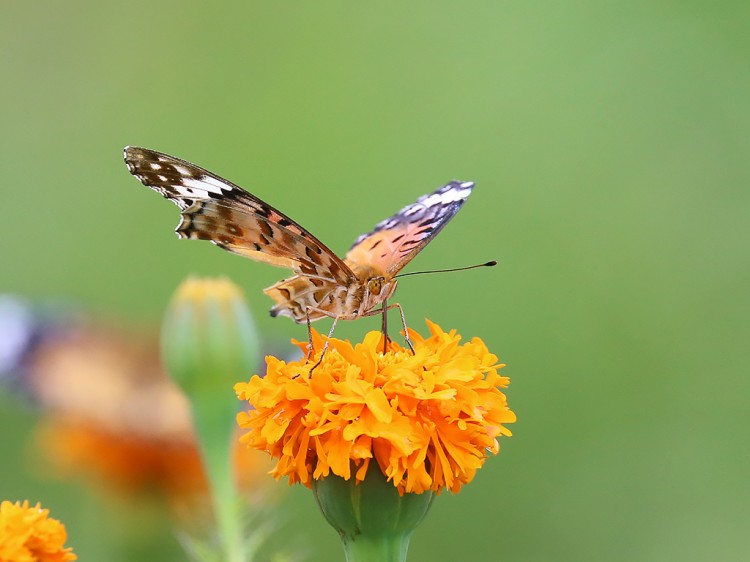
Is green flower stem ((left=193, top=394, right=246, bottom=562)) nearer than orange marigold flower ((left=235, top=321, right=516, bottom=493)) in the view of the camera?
No

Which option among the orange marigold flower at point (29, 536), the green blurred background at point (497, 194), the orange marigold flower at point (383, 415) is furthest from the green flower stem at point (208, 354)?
the green blurred background at point (497, 194)

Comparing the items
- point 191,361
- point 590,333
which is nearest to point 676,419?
point 590,333

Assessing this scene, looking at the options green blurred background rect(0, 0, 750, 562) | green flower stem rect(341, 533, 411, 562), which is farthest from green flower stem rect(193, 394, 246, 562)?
green blurred background rect(0, 0, 750, 562)

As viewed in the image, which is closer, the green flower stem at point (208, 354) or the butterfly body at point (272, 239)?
the butterfly body at point (272, 239)

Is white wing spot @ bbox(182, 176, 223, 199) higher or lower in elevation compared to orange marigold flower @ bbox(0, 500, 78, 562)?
higher

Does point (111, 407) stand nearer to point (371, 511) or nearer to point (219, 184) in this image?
point (219, 184)

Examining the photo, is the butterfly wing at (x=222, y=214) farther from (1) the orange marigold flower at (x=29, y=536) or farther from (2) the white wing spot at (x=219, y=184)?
(1) the orange marigold flower at (x=29, y=536)

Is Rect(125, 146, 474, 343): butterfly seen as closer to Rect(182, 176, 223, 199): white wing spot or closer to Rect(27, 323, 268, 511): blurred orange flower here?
Rect(182, 176, 223, 199): white wing spot
